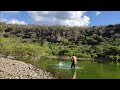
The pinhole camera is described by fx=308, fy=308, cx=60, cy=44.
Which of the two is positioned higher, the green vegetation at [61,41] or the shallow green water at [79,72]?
the green vegetation at [61,41]

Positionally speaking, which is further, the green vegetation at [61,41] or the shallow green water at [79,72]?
the green vegetation at [61,41]

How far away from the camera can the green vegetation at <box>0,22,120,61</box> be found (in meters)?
21.3

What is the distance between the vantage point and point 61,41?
28516 mm

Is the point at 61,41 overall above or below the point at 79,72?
above

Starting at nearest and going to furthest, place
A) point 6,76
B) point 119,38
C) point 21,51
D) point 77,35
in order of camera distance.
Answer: point 6,76
point 21,51
point 119,38
point 77,35

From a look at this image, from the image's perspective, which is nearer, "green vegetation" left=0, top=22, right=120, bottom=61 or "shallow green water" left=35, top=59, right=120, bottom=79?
"shallow green water" left=35, top=59, right=120, bottom=79

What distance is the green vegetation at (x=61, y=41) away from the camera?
70.0 feet

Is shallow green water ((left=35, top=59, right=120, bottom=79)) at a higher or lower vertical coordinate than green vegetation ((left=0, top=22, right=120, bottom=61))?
lower

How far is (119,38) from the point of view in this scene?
2858 centimetres

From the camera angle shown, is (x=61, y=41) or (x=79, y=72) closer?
(x=79, y=72)
